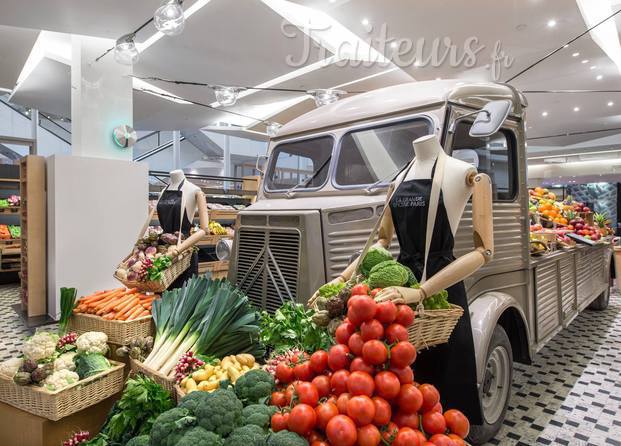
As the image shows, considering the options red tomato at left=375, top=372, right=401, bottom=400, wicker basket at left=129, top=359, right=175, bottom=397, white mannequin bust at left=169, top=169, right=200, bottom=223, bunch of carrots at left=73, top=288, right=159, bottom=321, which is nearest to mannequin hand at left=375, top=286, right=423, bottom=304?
red tomato at left=375, top=372, right=401, bottom=400

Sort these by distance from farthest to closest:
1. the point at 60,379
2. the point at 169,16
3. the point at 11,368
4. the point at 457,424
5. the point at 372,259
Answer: the point at 169,16
the point at 11,368
the point at 60,379
the point at 372,259
the point at 457,424

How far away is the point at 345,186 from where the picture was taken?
2.89 m

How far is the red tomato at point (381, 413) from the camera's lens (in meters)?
1.41

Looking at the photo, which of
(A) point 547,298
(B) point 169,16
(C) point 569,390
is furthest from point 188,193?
(C) point 569,390

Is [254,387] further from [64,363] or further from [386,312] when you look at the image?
[64,363]

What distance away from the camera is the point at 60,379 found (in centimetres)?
229

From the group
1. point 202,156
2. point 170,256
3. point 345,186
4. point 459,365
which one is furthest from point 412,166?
point 202,156

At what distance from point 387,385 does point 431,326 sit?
39 cm

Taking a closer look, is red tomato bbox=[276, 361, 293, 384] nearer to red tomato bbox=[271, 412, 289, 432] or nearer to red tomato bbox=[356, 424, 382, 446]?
red tomato bbox=[271, 412, 289, 432]

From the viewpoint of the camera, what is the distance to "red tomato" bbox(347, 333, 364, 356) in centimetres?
151

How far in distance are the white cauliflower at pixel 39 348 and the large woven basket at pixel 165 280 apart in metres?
0.78

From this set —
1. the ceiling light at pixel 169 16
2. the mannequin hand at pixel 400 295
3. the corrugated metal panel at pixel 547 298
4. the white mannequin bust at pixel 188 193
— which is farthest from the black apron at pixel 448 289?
the ceiling light at pixel 169 16

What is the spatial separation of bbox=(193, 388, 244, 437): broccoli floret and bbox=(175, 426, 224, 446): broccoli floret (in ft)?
0.14

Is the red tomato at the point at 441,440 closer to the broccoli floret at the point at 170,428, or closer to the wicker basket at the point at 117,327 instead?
the broccoli floret at the point at 170,428
